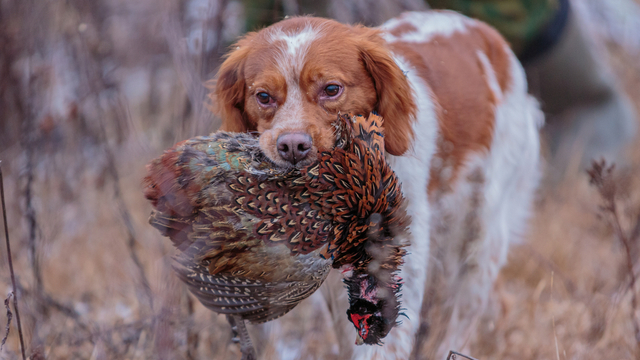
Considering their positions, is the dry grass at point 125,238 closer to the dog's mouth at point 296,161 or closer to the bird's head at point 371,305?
the dog's mouth at point 296,161

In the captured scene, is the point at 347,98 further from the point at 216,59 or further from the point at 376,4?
the point at 376,4

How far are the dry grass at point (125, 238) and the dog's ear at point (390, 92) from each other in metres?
0.63

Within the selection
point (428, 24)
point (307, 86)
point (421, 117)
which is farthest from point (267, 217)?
point (428, 24)

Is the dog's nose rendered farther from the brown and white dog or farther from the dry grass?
the dry grass

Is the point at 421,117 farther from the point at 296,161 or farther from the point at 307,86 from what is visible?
the point at 296,161

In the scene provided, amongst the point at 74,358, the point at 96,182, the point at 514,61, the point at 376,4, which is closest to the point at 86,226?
the point at 96,182

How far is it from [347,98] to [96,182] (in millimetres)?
2504

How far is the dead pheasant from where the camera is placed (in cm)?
163

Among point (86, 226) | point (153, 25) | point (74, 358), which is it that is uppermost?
point (153, 25)


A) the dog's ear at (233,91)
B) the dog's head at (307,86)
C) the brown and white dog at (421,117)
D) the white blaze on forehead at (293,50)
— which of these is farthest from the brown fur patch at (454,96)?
the dog's ear at (233,91)

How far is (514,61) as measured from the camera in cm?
322

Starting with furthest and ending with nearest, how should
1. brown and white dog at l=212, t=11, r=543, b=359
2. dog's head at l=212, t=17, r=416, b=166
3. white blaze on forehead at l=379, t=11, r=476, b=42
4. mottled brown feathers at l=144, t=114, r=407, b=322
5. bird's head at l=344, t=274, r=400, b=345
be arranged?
white blaze on forehead at l=379, t=11, r=476, b=42, brown and white dog at l=212, t=11, r=543, b=359, dog's head at l=212, t=17, r=416, b=166, bird's head at l=344, t=274, r=400, b=345, mottled brown feathers at l=144, t=114, r=407, b=322

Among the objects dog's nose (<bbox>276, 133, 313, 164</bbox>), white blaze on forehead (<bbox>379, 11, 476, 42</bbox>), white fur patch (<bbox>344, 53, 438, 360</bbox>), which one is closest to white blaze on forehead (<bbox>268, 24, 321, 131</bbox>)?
dog's nose (<bbox>276, 133, 313, 164</bbox>)

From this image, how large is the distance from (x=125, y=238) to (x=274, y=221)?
1.62 metres
